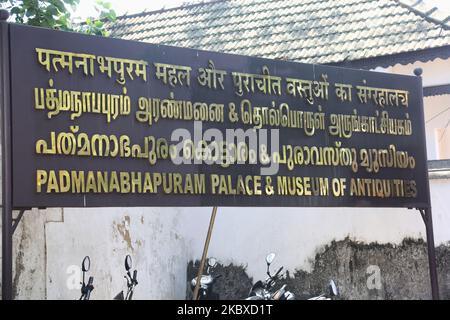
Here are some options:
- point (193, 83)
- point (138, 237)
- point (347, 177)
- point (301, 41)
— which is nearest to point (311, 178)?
point (347, 177)

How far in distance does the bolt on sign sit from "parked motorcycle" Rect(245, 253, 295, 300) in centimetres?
217

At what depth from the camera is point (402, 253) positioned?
945 centimetres

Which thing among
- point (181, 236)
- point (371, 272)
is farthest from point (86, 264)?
point (371, 272)

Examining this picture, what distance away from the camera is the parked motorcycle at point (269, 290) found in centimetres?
967

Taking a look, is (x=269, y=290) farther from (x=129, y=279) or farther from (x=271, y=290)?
(x=129, y=279)

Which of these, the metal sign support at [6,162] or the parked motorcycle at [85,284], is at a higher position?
the metal sign support at [6,162]

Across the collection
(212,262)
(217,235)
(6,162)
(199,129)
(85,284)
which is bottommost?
(85,284)

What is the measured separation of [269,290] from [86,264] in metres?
2.78

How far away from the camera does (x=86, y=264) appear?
777cm

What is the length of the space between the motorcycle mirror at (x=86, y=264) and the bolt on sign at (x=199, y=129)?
169 centimetres

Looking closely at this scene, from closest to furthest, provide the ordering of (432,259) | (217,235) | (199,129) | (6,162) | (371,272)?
(6,162), (199,129), (432,259), (371,272), (217,235)

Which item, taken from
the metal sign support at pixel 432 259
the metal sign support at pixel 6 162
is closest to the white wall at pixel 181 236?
the metal sign support at pixel 432 259

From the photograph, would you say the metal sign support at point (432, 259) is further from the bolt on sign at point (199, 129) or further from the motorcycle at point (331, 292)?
the motorcycle at point (331, 292)
